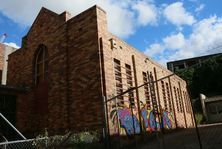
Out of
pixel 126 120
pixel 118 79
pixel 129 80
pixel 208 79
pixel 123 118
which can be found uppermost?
pixel 208 79

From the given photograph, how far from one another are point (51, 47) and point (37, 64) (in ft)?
6.82

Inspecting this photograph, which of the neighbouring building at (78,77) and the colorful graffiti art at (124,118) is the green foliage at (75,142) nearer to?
the neighbouring building at (78,77)

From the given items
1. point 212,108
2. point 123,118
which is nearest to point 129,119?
point 123,118

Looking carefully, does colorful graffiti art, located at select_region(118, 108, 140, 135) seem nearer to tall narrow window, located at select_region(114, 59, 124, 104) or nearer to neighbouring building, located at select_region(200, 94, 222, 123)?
tall narrow window, located at select_region(114, 59, 124, 104)

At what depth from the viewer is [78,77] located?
43.0ft

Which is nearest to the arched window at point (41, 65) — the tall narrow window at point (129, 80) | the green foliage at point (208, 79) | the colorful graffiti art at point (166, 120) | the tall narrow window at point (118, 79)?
the tall narrow window at point (118, 79)

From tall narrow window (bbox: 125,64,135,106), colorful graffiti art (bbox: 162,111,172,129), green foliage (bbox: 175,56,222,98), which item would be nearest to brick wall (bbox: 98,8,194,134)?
tall narrow window (bbox: 125,64,135,106)

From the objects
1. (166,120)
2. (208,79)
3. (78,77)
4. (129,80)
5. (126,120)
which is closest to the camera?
(126,120)

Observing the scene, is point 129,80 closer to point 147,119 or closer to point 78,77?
point 147,119

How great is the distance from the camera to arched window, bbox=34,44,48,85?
15888 mm

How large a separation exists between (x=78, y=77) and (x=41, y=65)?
177 inches

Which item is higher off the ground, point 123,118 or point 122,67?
point 122,67

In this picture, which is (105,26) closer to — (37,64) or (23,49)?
(37,64)

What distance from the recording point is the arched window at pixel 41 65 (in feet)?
52.1
